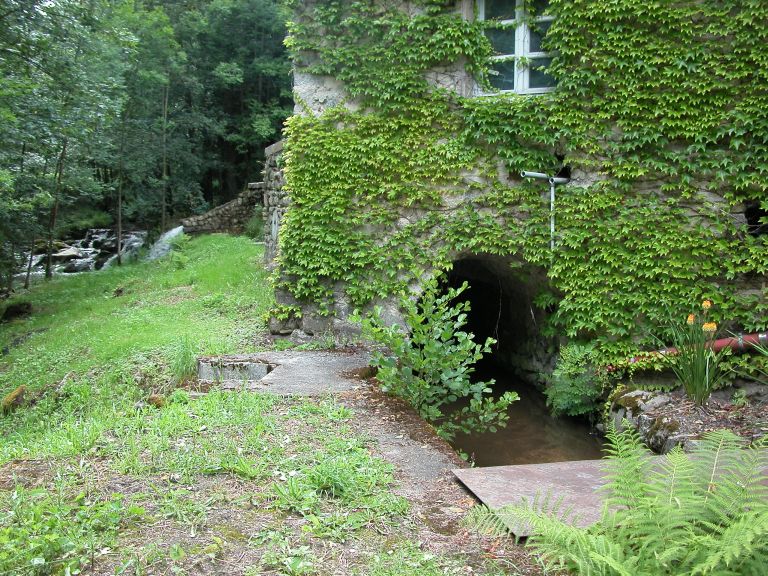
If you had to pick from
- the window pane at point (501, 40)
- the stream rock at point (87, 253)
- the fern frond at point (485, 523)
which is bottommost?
the fern frond at point (485, 523)

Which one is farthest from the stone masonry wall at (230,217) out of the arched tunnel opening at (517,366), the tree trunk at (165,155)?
the arched tunnel opening at (517,366)

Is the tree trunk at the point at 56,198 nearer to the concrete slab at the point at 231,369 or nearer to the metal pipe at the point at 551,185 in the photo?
the concrete slab at the point at 231,369

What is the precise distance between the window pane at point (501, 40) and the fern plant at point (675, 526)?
602 centimetres

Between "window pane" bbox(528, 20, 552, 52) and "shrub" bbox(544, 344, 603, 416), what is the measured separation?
3.81m

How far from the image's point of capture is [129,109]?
19.5m

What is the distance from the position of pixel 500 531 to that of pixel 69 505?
223 cm

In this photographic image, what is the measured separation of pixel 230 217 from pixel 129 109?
4884 millimetres

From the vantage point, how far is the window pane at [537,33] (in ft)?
23.6

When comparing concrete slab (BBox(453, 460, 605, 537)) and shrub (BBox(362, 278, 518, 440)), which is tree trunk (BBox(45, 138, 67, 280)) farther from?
concrete slab (BBox(453, 460, 605, 537))

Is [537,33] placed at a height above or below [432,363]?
above

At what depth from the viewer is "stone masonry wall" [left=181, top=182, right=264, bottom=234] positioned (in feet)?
67.1

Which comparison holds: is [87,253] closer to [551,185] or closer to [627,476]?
[551,185]

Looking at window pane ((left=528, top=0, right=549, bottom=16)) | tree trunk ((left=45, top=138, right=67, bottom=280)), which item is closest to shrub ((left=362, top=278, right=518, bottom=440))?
window pane ((left=528, top=0, right=549, bottom=16))

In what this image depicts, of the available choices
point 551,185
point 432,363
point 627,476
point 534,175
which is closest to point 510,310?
point 551,185
